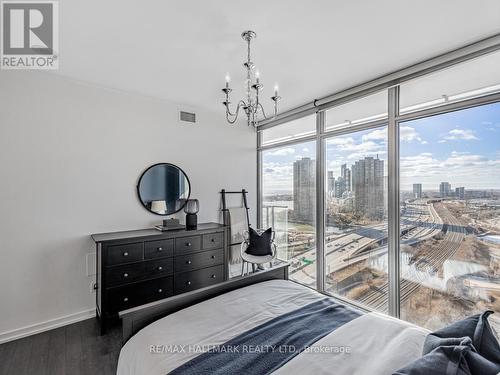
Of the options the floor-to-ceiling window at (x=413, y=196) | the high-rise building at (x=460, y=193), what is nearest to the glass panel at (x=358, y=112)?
the floor-to-ceiling window at (x=413, y=196)

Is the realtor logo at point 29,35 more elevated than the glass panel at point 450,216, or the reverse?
the realtor logo at point 29,35

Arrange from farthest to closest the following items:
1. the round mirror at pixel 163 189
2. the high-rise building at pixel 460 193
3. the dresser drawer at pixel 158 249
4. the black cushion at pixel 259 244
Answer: the black cushion at pixel 259 244 < the round mirror at pixel 163 189 < the dresser drawer at pixel 158 249 < the high-rise building at pixel 460 193

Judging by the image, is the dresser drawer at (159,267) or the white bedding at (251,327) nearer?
the white bedding at (251,327)

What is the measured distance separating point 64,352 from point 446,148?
403 centimetres

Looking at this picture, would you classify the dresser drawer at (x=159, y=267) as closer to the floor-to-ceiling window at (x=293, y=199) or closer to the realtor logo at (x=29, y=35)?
the floor-to-ceiling window at (x=293, y=199)

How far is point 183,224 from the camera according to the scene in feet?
11.2

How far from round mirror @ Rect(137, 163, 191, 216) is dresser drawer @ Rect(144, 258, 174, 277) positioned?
29.5 inches

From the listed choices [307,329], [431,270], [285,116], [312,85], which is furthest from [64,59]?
[431,270]

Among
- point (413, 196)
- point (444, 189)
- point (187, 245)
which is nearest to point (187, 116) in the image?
point (187, 245)

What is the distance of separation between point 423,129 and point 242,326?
2.50 m

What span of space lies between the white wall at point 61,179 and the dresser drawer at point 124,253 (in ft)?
1.73

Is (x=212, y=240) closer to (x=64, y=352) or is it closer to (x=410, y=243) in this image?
(x=64, y=352)

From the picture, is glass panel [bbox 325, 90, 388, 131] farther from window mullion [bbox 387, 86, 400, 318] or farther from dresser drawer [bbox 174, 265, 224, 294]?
dresser drawer [bbox 174, 265, 224, 294]

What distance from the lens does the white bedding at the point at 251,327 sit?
3.63ft
